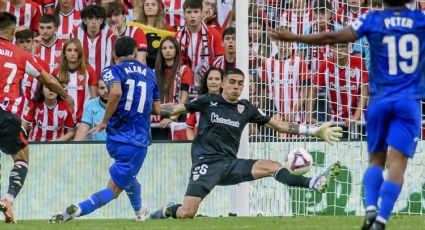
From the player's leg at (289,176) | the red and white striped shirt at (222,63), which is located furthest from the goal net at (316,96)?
the player's leg at (289,176)

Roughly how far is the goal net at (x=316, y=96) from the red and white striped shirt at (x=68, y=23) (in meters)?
2.96

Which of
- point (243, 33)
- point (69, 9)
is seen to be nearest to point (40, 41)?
point (69, 9)

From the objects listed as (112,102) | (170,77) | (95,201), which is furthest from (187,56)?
(95,201)

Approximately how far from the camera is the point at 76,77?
1798 centimetres

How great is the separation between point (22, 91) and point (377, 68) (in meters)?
8.44

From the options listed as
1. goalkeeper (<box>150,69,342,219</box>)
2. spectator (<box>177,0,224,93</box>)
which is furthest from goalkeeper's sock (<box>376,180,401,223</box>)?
spectator (<box>177,0,224,93</box>)

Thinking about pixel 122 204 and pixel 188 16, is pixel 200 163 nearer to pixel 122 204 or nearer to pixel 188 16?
pixel 122 204

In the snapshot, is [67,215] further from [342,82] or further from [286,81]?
[342,82]

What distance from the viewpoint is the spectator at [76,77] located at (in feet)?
58.8

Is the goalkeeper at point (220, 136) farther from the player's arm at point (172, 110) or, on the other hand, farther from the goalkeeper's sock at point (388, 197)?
the goalkeeper's sock at point (388, 197)

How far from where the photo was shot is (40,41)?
18.6 metres

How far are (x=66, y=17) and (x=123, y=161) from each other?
5072 mm

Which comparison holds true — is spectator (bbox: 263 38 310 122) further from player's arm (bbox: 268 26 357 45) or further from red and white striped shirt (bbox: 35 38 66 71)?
player's arm (bbox: 268 26 357 45)

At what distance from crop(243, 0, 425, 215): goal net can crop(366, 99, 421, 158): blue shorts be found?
627 cm
